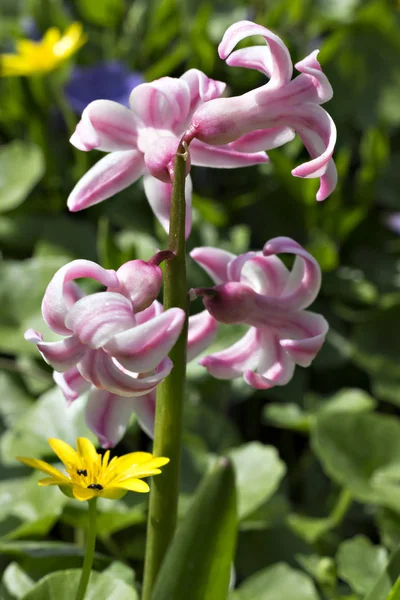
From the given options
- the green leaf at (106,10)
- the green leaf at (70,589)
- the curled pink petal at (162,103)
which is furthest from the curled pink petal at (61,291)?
the green leaf at (106,10)

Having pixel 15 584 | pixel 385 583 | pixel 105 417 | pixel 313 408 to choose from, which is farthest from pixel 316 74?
pixel 313 408

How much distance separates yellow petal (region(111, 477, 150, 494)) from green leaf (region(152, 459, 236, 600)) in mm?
29

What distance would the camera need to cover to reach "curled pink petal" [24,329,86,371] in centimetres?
46

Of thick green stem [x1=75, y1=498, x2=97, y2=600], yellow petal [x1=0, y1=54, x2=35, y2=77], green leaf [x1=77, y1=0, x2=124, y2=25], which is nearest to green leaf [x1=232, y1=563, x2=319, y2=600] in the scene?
thick green stem [x1=75, y1=498, x2=97, y2=600]

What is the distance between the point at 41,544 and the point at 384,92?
112 centimetres

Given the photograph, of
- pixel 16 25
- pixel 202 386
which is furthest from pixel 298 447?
pixel 16 25

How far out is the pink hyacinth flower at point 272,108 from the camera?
1.59ft

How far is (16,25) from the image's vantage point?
5.62 feet

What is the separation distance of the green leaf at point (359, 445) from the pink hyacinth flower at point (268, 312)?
17.2 inches

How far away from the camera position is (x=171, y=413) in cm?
54

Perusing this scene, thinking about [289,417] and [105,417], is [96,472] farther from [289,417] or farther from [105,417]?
[289,417]

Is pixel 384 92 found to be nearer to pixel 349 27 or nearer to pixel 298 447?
pixel 349 27

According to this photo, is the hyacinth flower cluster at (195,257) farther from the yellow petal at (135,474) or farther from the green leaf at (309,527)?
the green leaf at (309,527)

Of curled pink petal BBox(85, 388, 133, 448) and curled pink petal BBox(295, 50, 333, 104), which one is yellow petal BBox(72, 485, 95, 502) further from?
curled pink petal BBox(295, 50, 333, 104)
